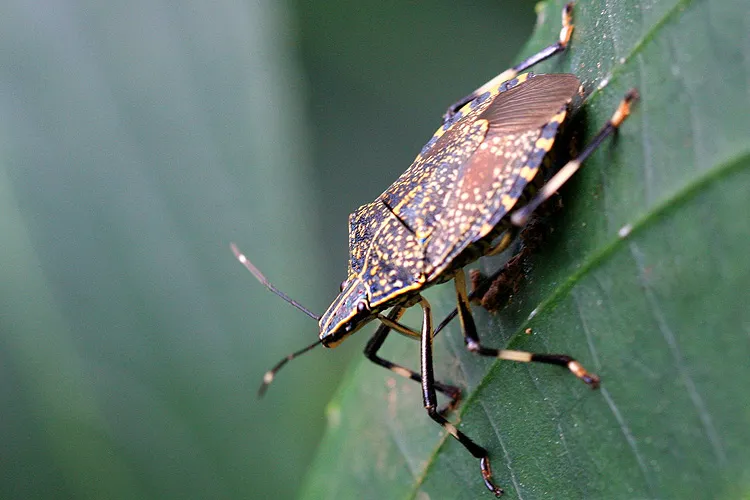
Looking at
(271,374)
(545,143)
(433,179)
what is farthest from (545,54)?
(271,374)

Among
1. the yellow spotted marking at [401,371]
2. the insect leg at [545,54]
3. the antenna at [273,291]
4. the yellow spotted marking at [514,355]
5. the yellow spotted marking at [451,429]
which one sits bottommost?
the yellow spotted marking at [451,429]

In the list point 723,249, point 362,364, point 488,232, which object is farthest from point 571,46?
point 362,364

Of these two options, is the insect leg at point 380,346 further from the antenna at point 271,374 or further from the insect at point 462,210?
the antenna at point 271,374

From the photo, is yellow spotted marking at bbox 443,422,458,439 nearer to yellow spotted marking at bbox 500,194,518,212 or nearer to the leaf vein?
yellow spotted marking at bbox 500,194,518,212

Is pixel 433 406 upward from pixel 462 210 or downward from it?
downward

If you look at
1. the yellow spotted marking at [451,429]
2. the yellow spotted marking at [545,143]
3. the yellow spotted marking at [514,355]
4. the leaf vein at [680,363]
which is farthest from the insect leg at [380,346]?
the leaf vein at [680,363]

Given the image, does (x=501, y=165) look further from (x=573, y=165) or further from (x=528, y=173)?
(x=573, y=165)

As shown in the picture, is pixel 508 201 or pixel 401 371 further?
pixel 401 371
